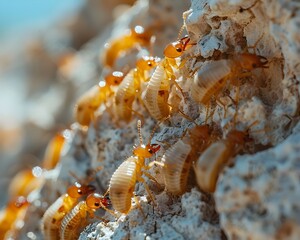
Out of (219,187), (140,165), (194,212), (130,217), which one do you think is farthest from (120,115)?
(219,187)

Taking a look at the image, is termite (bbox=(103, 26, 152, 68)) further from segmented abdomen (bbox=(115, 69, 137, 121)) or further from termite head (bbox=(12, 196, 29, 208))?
termite head (bbox=(12, 196, 29, 208))

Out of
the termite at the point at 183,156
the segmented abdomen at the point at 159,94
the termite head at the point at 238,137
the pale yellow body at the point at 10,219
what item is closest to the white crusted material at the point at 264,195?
the termite head at the point at 238,137

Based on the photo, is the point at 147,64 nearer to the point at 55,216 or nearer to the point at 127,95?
the point at 127,95

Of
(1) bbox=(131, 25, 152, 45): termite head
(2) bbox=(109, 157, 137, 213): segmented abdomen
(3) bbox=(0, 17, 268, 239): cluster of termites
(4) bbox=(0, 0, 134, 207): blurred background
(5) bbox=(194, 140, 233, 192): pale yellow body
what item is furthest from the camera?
(4) bbox=(0, 0, 134, 207): blurred background

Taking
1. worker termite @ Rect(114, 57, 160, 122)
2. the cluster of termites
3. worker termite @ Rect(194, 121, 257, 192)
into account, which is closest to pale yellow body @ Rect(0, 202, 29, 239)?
the cluster of termites

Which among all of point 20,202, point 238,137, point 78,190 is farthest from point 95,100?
point 238,137

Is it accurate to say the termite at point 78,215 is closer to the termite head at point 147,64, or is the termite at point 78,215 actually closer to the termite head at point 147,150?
the termite head at point 147,150

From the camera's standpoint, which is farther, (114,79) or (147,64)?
(114,79)

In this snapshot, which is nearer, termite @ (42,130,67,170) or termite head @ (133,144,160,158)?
termite head @ (133,144,160,158)
